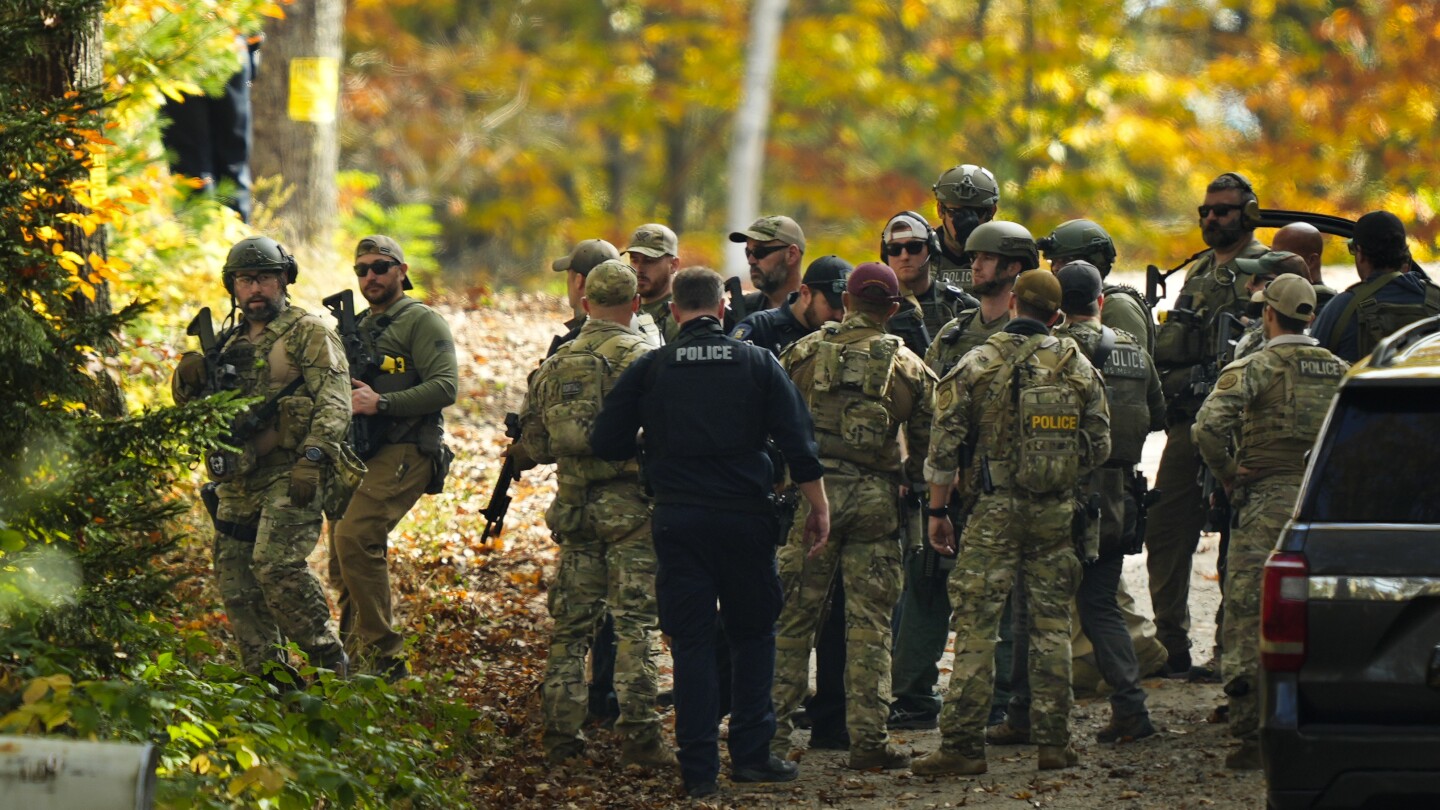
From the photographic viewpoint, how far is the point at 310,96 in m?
17.1

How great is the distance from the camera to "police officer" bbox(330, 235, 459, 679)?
31.6 ft

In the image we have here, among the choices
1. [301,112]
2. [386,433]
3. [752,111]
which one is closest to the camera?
[386,433]

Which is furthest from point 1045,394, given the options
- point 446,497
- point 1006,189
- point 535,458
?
point 1006,189

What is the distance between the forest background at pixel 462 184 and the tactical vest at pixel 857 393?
2212mm

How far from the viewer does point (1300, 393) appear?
808 cm

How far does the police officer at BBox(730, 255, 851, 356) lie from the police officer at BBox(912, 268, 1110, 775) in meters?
0.90

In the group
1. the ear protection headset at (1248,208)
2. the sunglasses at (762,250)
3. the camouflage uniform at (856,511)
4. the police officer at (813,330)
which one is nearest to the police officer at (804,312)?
the police officer at (813,330)

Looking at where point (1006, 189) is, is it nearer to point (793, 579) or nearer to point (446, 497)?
point (446, 497)

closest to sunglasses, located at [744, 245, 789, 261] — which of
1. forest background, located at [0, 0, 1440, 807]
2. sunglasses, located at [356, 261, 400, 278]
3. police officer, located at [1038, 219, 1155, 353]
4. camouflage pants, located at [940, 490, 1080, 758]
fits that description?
police officer, located at [1038, 219, 1155, 353]

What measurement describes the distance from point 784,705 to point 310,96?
10.4m

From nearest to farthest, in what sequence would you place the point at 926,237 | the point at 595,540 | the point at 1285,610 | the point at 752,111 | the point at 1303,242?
the point at 1285,610 → the point at 595,540 → the point at 926,237 → the point at 1303,242 → the point at 752,111

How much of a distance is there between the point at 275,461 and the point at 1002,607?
367cm

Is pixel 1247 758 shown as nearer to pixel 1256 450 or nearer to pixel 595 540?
pixel 1256 450

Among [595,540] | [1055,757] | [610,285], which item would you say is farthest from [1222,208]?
[595,540]
